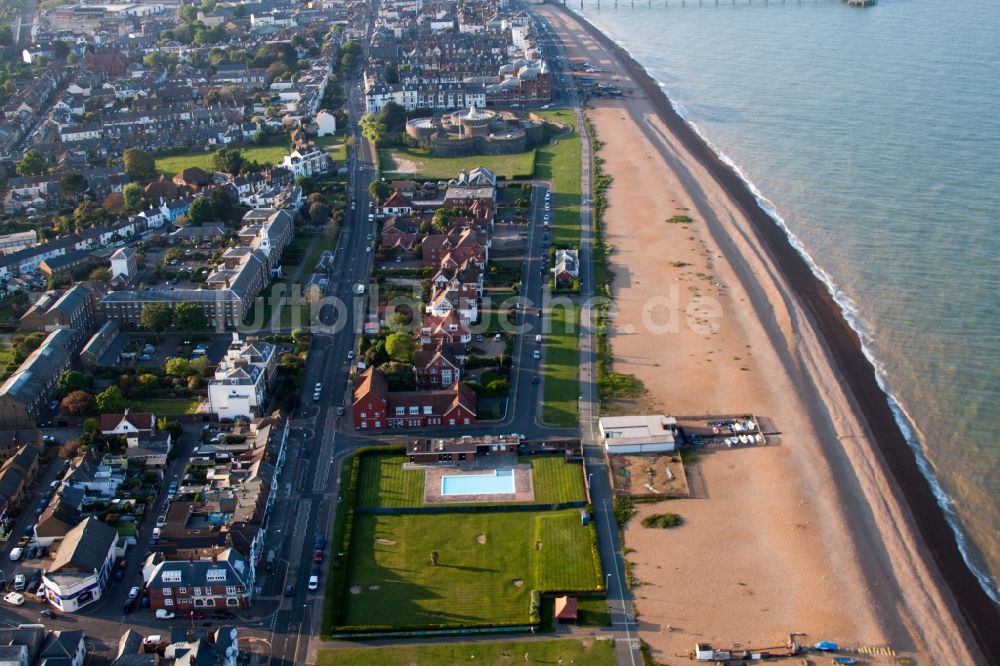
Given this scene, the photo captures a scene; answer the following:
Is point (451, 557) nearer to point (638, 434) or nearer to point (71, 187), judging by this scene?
point (638, 434)

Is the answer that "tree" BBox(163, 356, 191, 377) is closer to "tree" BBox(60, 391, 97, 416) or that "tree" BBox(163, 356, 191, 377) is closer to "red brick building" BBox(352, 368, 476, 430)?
"tree" BBox(60, 391, 97, 416)

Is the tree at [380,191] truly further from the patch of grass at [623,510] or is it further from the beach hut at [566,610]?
the beach hut at [566,610]

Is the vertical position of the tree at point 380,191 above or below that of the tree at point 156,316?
above

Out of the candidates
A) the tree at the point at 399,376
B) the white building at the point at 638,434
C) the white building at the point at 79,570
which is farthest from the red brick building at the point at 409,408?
the white building at the point at 79,570

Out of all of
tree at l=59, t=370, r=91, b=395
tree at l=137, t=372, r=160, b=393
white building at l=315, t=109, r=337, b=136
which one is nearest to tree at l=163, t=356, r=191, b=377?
tree at l=137, t=372, r=160, b=393

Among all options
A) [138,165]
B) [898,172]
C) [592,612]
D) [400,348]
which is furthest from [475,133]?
[592,612]

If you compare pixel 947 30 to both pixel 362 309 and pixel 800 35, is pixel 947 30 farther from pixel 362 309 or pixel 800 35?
pixel 362 309
